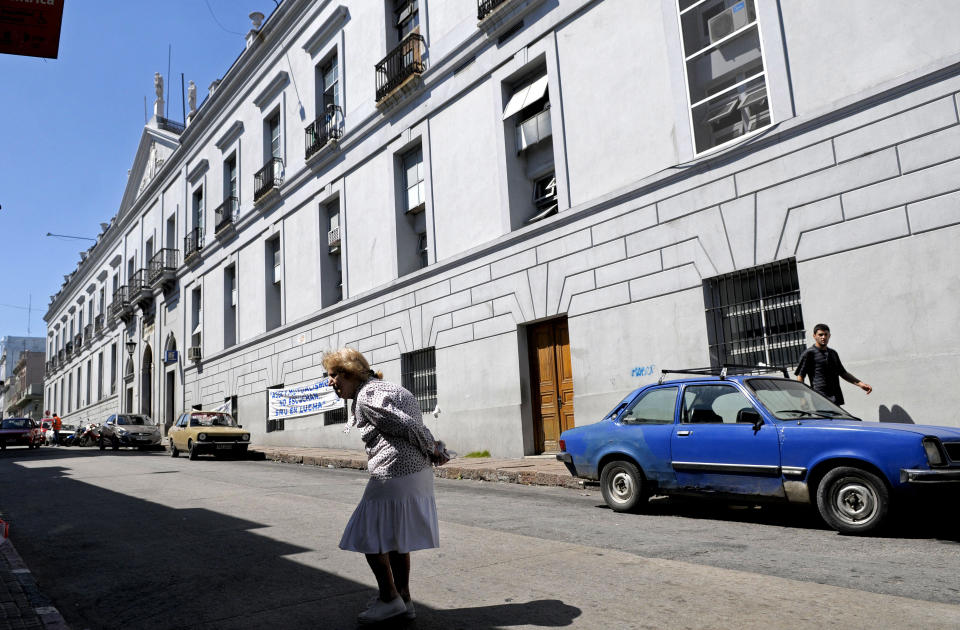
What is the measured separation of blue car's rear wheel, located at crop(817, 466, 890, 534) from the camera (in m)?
6.14

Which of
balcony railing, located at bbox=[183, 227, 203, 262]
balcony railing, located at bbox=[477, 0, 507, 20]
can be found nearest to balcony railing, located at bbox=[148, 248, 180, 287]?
balcony railing, located at bbox=[183, 227, 203, 262]

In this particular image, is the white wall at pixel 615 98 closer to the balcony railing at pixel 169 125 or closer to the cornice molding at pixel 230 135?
the cornice molding at pixel 230 135

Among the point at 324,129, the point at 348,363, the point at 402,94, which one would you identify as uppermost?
the point at 324,129

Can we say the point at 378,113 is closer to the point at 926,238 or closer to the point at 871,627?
the point at 926,238

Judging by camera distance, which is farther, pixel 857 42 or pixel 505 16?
pixel 505 16

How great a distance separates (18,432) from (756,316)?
106ft

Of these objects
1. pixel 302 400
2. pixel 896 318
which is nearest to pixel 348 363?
pixel 896 318

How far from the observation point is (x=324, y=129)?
2222cm

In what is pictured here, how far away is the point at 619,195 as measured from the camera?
41.3 feet

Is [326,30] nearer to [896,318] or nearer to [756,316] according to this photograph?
[756,316]

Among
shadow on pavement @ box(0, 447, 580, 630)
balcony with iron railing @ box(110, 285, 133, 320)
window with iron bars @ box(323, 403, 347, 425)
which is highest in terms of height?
balcony with iron railing @ box(110, 285, 133, 320)

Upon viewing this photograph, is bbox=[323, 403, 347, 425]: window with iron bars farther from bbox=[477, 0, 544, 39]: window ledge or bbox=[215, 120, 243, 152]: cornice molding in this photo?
bbox=[215, 120, 243, 152]: cornice molding

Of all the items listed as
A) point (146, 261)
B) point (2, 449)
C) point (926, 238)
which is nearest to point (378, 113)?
point (926, 238)

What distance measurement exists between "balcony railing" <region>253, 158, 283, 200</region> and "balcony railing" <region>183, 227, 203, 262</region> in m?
7.45
